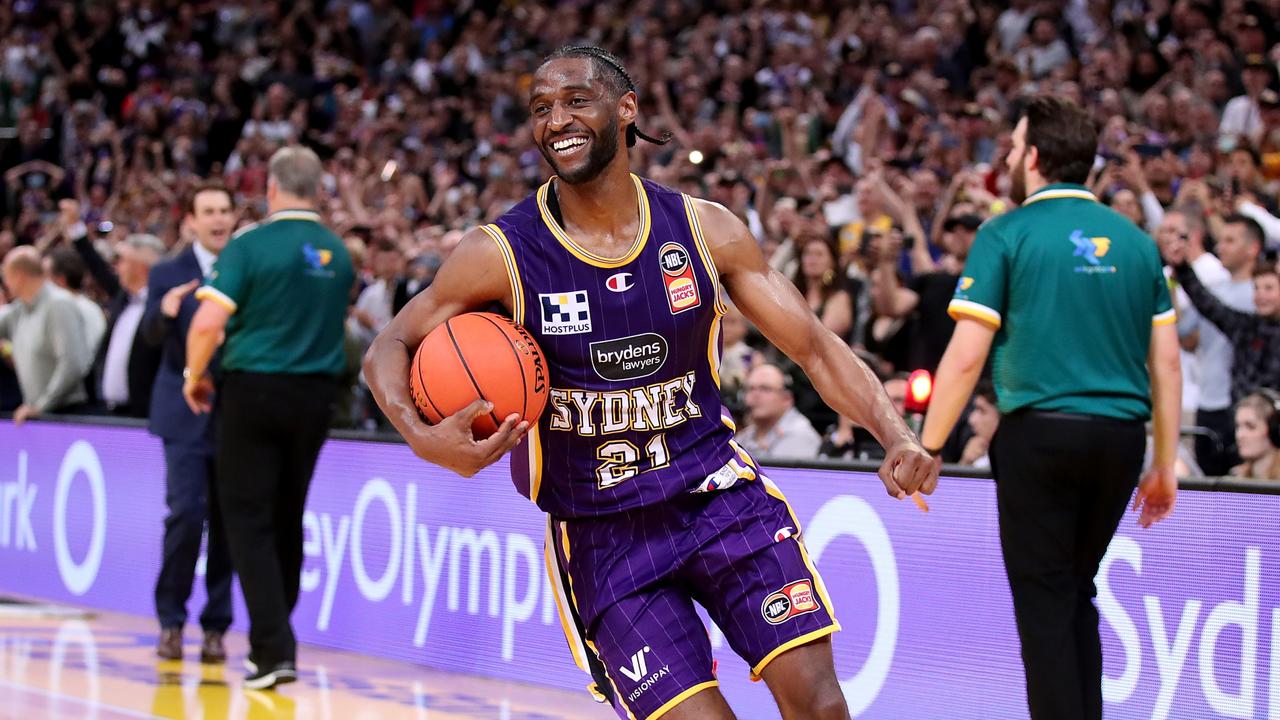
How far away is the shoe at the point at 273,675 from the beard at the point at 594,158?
13.4 ft

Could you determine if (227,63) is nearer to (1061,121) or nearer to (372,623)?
(372,623)

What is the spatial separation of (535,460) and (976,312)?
1.59 meters

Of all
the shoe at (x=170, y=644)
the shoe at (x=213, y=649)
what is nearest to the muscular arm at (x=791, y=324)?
the shoe at (x=213, y=649)

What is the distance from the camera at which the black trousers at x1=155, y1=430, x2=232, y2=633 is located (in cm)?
814

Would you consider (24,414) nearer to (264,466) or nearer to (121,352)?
(121,352)

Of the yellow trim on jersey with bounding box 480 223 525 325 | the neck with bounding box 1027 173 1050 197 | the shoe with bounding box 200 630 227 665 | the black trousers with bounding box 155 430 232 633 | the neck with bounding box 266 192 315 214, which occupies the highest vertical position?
the neck with bounding box 1027 173 1050 197

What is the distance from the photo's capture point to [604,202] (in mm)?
3996

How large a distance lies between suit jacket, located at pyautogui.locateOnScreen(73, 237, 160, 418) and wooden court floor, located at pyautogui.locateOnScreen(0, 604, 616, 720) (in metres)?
1.68

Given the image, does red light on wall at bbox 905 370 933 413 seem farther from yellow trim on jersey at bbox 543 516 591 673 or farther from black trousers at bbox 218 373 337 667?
black trousers at bbox 218 373 337 667

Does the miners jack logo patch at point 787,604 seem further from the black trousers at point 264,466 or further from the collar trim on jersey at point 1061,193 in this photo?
the black trousers at point 264,466

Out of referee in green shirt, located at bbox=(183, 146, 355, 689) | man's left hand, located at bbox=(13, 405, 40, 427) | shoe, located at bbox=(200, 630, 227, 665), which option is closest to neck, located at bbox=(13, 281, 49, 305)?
man's left hand, located at bbox=(13, 405, 40, 427)

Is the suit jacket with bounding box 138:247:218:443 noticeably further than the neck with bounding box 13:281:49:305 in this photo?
No

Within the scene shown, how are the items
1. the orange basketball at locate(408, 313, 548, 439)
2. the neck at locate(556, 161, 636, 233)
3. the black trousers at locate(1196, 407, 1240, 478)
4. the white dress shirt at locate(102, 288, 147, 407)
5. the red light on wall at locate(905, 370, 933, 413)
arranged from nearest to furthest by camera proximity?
1. the orange basketball at locate(408, 313, 548, 439)
2. the neck at locate(556, 161, 636, 233)
3. the red light on wall at locate(905, 370, 933, 413)
4. the black trousers at locate(1196, 407, 1240, 478)
5. the white dress shirt at locate(102, 288, 147, 407)

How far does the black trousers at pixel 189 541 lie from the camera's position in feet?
26.7
